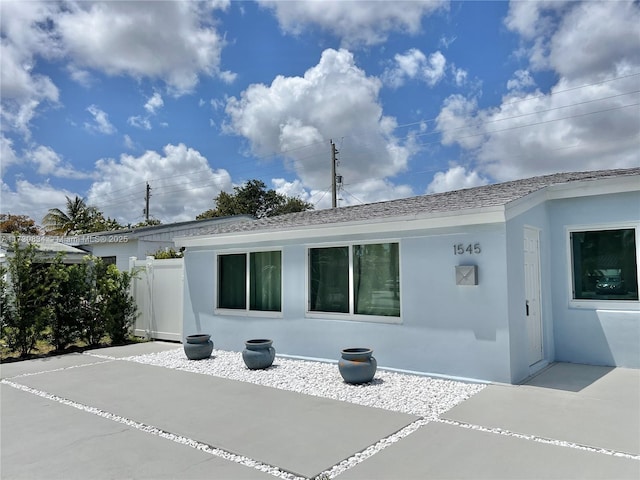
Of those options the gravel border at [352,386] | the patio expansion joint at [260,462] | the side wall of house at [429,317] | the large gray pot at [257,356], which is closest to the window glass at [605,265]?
the side wall of house at [429,317]

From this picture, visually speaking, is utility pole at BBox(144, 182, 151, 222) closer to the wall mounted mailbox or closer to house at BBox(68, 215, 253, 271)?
house at BBox(68, 215, 253, 271)

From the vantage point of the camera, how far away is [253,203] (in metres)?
38.3

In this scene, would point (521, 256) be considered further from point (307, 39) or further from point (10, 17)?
point (10, 17)

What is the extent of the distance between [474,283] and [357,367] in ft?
7.42

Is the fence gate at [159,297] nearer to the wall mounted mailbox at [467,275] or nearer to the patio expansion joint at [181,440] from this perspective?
the patio expansion joint at [181,440]

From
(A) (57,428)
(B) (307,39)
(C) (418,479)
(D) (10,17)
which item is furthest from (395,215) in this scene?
(D) (10,17)

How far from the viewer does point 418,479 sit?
343 cm

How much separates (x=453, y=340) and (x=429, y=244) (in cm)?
163

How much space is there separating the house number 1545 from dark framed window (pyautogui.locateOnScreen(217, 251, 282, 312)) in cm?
393

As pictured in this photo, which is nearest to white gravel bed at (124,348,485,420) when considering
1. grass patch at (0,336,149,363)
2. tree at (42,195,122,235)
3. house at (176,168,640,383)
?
house at (176,168,640,383)

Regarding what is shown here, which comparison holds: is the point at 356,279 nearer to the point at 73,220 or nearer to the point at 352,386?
the point at 352,386

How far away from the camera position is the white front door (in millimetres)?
7145

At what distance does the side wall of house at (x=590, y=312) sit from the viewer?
717cm

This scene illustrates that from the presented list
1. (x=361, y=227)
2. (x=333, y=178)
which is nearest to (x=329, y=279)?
(x=361, y=227)
